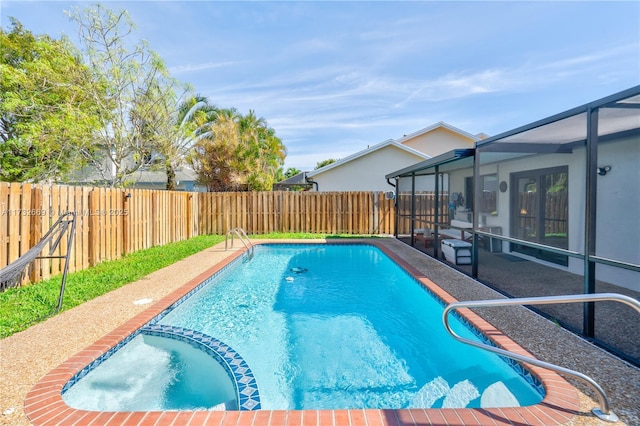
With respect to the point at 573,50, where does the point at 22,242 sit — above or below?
below

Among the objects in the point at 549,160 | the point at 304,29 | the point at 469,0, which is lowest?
the point at 549,160

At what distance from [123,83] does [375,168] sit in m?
11.6

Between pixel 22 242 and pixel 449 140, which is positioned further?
pixel 449 140

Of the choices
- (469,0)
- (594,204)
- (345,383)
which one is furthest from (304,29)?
(345,383)

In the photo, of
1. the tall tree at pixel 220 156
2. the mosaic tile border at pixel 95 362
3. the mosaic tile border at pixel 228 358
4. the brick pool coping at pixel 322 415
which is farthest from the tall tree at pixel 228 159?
the brick pool coping at pixel 322 415

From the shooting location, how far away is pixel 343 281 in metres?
7.82

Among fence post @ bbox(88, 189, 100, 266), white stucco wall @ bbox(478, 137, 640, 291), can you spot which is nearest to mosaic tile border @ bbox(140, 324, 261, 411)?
fence post @ bbox(88, 189, 100, 266)

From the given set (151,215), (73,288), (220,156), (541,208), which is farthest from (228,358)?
(220,156)

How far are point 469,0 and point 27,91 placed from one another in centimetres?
1586

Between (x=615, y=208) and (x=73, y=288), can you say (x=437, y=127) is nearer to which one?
(x=615, y=208)

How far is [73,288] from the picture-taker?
5.66 m

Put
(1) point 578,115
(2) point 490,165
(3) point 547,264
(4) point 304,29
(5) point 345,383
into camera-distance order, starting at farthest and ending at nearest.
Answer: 1. (4) point 304,29
2. (2) point 490,165
3. (3) point 547,264
4. (1) point 578,115
5. (5) point 345,383

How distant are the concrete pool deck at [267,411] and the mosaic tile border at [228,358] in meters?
0.39

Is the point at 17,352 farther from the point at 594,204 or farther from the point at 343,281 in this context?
the point at 594,204
